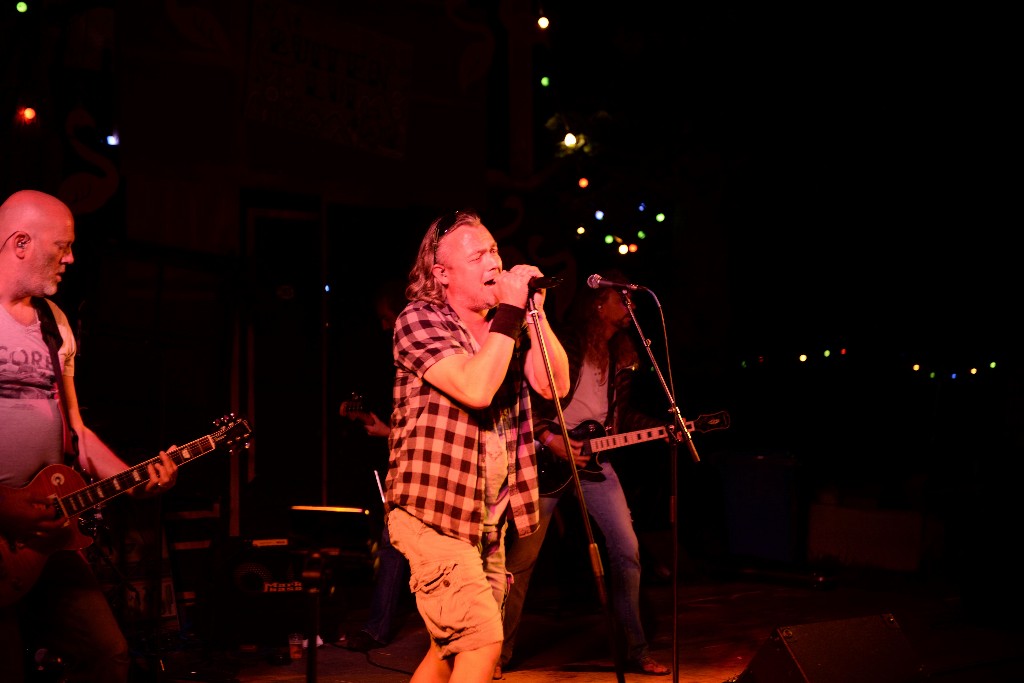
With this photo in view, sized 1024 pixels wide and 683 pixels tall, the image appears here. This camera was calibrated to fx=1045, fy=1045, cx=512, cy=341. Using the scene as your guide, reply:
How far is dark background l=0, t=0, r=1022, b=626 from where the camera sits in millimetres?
6668

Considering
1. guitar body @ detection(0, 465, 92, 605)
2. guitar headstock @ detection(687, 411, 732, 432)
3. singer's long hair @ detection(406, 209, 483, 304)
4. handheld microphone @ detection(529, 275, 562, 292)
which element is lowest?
guitar body @ detection(0, 465, 92, 605)

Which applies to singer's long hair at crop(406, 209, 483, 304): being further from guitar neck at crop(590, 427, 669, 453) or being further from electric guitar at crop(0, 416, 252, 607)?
guitar neck at crop(590, 427, 669, 453)

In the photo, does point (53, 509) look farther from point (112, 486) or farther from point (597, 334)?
point (597, 334)

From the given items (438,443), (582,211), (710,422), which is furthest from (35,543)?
(582,211)

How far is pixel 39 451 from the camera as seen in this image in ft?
12.8

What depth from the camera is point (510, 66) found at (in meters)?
8.50

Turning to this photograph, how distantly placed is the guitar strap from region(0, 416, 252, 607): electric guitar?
0.09m

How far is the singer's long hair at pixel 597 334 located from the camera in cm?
635

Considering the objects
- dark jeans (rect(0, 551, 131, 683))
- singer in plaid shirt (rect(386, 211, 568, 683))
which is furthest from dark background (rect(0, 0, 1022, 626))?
singer in plaid shirt (rect(386, 211, 568, 683))

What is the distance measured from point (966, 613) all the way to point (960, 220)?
6.14m

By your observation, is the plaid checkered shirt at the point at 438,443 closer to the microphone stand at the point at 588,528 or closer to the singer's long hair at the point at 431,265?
the singer's long hair at the point at 431,265

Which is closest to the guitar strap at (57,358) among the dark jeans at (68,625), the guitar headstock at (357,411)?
the dark jeans at (68,625)

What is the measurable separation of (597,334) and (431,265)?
2732 mm

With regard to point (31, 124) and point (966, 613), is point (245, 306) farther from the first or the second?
point (966, 613)
